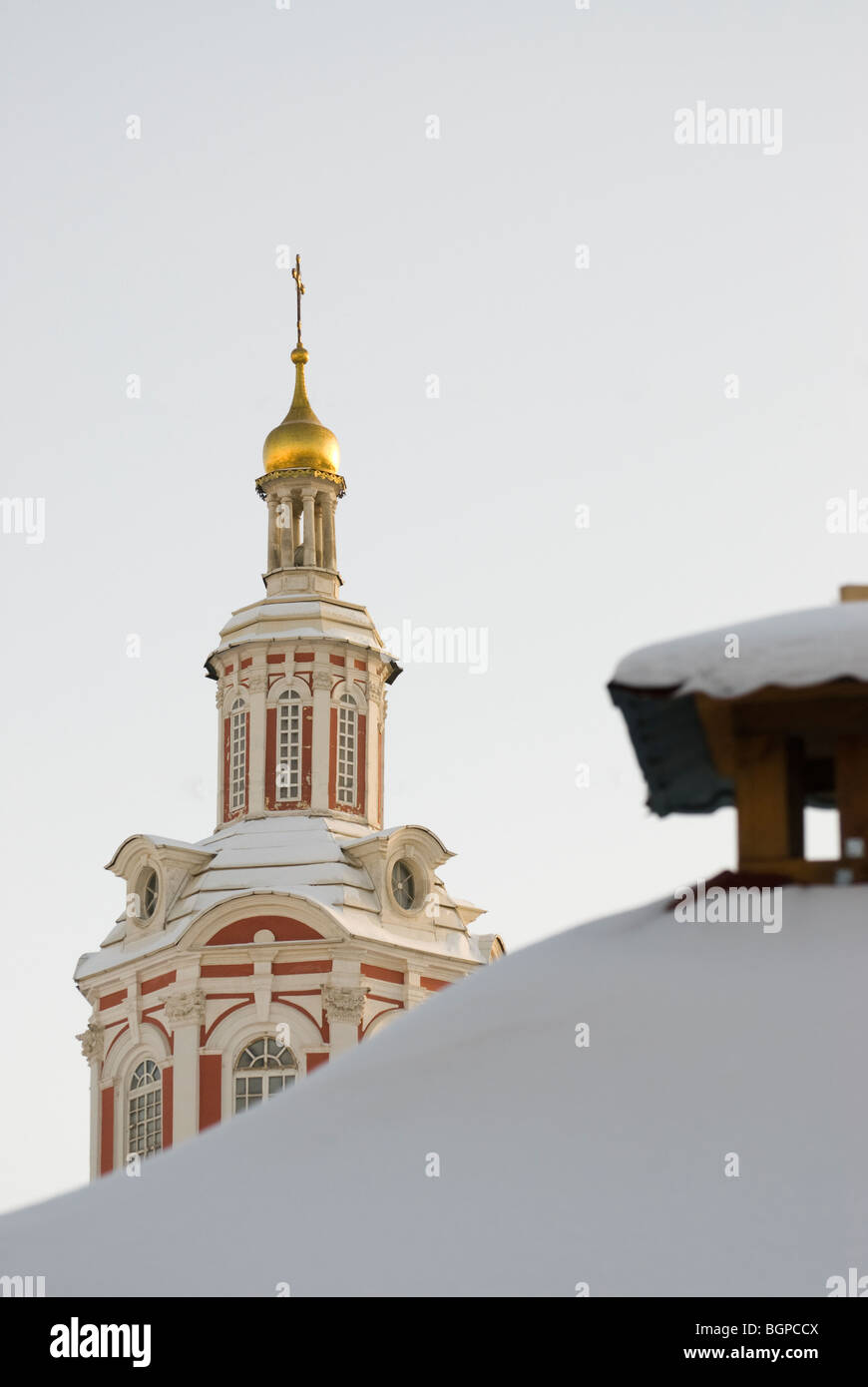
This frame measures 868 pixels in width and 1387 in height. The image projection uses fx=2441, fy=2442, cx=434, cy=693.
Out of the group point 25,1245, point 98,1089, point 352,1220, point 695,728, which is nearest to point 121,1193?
point 25,1245

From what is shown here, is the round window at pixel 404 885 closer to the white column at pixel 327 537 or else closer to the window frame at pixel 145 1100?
the window frame at pixel 145 1100

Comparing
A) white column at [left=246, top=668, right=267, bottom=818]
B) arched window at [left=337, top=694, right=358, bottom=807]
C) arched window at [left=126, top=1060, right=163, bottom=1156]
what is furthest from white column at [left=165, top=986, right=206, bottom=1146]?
arched window at [left=337, top=694, right=358, bottom=807]

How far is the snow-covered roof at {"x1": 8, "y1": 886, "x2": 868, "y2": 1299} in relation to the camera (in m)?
4.96

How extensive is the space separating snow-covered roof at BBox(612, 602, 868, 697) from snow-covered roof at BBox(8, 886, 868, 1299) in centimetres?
57

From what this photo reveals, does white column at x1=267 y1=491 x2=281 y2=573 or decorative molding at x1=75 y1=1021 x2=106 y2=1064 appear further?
white column at x1=267 y1=491 x2=281 y2=573

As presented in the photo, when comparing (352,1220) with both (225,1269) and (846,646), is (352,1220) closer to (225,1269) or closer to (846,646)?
(225,1269)

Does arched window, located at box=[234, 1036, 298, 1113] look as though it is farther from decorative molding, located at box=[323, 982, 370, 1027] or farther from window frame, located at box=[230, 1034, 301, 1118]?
decorative molding, located at box=[323, 982, 370, 1027]

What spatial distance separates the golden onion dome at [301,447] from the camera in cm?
3931

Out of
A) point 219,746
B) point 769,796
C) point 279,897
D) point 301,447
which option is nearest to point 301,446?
point 301,447

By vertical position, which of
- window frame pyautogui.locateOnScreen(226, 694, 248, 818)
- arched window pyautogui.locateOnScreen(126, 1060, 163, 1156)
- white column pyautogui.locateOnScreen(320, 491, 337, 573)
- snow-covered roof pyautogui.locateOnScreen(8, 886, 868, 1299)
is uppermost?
white column pyautogui.locateOnScreen(320, 491, 337, 573)

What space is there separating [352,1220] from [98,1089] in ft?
101

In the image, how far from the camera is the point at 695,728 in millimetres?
→ 6652

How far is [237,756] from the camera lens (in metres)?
37.0

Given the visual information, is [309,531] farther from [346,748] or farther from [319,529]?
[346,748]
